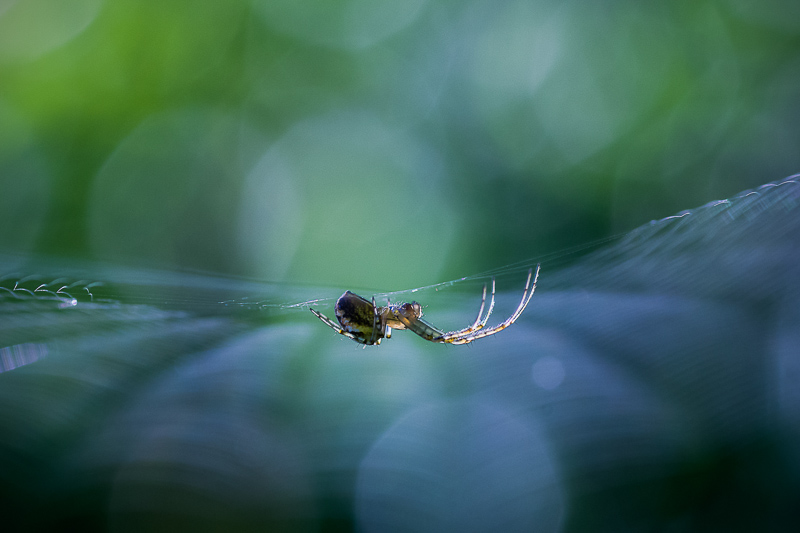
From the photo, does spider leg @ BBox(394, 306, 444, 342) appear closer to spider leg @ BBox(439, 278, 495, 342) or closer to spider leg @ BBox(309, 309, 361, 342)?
spider leg @ BBox(439, 278, 495, 342)

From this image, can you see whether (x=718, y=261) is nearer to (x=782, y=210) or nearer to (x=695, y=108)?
(x=782, y=210)

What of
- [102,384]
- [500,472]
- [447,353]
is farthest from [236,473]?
[447,353]

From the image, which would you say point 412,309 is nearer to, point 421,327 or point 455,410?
point 421,327

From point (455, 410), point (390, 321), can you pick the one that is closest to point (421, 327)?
point (390, 321)

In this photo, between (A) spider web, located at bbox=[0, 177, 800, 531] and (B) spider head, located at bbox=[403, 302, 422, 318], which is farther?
(B) spider head, located at bbox=[403, 302, 422, 318]

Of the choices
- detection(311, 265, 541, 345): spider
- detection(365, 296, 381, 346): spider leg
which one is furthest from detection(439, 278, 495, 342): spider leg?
detection(365, 296, 381, 346): spider leg

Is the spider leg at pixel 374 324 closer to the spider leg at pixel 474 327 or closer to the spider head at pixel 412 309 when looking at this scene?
the spider head at pixel 412 309

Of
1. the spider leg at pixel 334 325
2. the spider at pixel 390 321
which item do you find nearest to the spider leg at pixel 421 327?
the spider at pixel 390 321

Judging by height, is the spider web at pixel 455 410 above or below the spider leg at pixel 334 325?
below
